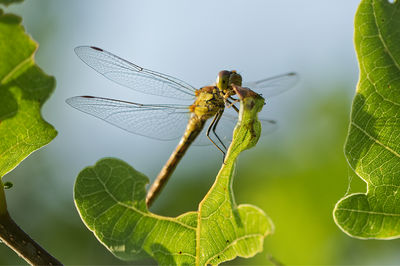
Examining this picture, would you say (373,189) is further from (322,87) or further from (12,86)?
(322,87)

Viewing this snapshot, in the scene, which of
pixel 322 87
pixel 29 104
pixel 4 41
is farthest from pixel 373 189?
pixel 322 87

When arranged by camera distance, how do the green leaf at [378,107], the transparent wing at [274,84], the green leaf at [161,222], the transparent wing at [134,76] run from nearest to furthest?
the green leaf at [378,107] < the green leaf at [161,222] < the transparent wing at [134,76] < the transparent wing at [274,84]

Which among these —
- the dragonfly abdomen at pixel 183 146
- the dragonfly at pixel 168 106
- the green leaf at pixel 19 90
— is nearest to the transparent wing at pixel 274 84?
the dragonfly at pixel 168 106

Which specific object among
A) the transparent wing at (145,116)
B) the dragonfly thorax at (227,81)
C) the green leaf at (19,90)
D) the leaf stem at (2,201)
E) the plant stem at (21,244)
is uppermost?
the dragonfly thorax at (227,81)

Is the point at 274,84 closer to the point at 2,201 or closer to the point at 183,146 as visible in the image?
the point at 183,146

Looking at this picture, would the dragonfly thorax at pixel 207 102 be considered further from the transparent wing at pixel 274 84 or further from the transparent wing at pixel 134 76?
the transparent wing at pixel 274 84
